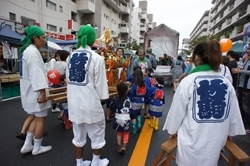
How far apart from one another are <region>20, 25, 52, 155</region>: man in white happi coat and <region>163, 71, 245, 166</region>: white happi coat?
173 centimetres

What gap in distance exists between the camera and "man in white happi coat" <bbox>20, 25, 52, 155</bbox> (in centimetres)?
212

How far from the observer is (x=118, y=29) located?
102 feet

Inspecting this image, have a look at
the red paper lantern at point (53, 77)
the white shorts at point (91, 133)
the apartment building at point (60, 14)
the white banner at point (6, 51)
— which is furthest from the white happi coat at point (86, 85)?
the white banner at point (6, 51)

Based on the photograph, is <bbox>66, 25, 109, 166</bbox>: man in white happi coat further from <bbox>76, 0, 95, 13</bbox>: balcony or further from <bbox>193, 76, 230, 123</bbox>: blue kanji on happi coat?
<bbox>76, 0, 95, 13</bbox>: balcony

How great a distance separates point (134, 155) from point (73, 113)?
44.2 inches

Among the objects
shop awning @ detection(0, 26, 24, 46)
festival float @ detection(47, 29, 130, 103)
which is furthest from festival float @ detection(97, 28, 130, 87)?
shop awning @ detection(0, 26, 24, 46)

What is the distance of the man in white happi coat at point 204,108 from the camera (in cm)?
136

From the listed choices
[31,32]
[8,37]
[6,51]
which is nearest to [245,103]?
[31,32]

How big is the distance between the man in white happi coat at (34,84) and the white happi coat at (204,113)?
173 cm

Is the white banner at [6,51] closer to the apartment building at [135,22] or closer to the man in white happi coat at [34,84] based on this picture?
the man in white happi coat at [34,84]

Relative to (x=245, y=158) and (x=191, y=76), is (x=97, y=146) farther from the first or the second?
(x=245, y=158)

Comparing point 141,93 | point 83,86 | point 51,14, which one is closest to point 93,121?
point 83,86

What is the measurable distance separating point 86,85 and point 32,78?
83cm

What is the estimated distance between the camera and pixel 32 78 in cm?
211
